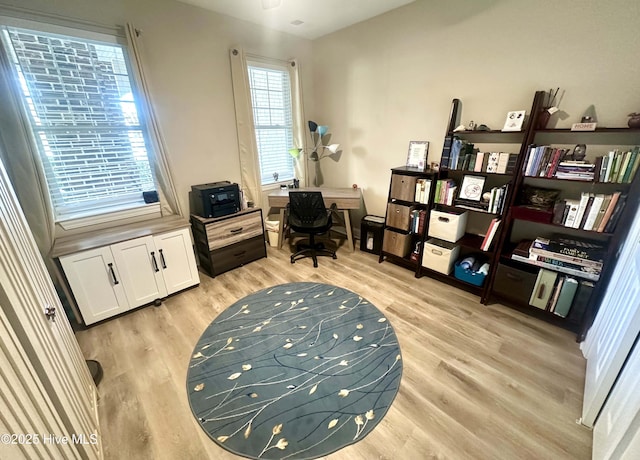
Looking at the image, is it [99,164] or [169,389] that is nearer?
[169,389]

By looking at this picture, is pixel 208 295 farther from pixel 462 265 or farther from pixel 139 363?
pixel 462 265

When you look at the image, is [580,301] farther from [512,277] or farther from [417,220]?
[417,220]

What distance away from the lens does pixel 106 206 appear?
2457 mm

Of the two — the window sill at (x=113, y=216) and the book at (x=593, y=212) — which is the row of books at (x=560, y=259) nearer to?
the book at (x=593, y=212)

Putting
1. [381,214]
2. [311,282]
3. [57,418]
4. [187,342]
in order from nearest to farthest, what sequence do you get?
[57,418] → [187,342] → [311,282] → [381,214]

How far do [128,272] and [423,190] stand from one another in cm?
287

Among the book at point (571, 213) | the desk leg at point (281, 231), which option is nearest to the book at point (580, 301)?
the book at point (571, 213)

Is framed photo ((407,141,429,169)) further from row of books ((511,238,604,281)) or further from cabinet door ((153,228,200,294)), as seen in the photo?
cabinet door ((153,228,200,294))

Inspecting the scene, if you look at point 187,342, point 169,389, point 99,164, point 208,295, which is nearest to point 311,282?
point 208,295

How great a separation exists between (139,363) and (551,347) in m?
3.00

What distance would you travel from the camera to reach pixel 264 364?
1779mm

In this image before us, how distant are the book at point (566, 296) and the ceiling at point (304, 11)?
2.90 m

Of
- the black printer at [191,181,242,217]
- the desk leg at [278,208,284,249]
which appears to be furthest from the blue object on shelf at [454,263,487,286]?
the black printer at [191,181,242,217]

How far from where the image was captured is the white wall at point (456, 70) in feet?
5.81
